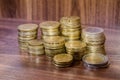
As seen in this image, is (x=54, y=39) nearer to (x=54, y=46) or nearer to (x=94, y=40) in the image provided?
(x=54, y=46)

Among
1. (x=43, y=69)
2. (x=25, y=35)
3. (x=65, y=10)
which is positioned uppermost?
(x=65, y=10)

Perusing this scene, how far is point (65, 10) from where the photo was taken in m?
1.32

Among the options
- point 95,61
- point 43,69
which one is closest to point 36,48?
point 43,69

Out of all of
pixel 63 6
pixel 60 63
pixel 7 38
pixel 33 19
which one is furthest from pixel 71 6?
pixel 60 63

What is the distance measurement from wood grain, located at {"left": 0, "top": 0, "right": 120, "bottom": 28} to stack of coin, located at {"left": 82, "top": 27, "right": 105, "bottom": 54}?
31cm

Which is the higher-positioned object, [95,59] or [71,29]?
[71,29]

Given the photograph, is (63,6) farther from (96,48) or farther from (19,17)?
(96,48)

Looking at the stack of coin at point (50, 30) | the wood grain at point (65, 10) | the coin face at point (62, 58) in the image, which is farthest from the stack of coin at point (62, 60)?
the wood grain at point (65, 10)

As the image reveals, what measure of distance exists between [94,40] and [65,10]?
16.4 inches

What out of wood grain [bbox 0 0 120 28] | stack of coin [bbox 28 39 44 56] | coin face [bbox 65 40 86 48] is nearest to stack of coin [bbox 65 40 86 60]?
coin face [bbox 65 40 86 48]

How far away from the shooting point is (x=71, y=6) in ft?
4.27

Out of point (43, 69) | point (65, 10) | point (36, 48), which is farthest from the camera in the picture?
point (65, 10)

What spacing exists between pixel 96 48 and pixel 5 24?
1.96 feet

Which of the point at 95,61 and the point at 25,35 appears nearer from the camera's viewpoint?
the point at 95,61
